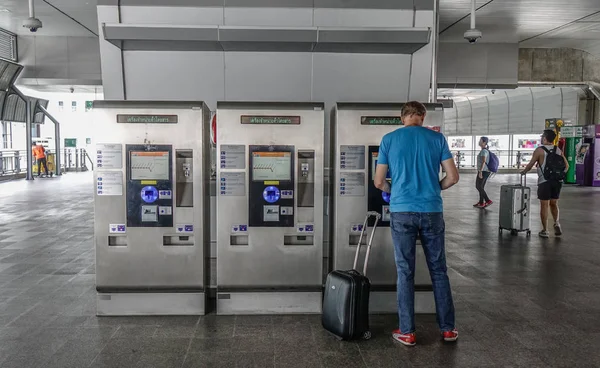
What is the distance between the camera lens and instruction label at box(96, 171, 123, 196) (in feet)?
15.6

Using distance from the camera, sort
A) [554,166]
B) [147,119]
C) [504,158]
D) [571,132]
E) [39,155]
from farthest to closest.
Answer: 1. [504,158]
2. [39,155]
3. [571,132]
4. [554,166]
5. [147,119]

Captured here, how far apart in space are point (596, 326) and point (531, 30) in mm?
13611

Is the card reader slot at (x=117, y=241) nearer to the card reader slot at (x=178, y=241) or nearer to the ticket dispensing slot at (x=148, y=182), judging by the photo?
the ticket dispensing slot at (x=148, y=182)

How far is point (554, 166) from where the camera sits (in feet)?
29.2

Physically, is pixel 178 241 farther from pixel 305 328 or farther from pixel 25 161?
pixel 25 161

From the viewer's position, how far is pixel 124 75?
6.09 m

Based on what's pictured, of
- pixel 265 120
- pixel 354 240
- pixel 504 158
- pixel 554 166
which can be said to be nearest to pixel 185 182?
pixel 265 120

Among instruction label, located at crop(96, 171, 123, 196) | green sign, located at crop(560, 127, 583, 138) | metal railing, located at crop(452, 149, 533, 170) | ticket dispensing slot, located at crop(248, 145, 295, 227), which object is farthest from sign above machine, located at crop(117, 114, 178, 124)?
metal railing, located at crop(452, 149, 533, 170)

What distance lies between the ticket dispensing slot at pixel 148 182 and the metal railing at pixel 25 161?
13126mm

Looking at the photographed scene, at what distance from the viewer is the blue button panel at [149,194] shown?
4.79m

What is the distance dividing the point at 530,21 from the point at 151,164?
1360 centimetres

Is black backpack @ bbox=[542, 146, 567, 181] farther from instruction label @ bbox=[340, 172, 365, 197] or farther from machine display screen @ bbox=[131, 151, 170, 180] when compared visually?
machine display screen @ bbox=[131, 151, 170, 180]

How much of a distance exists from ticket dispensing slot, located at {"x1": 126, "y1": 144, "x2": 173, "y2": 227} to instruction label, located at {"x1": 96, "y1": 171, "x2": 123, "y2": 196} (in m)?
0.08

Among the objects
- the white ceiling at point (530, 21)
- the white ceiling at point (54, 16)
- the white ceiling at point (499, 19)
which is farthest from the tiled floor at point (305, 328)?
the white ceiling at point (530, 21)
